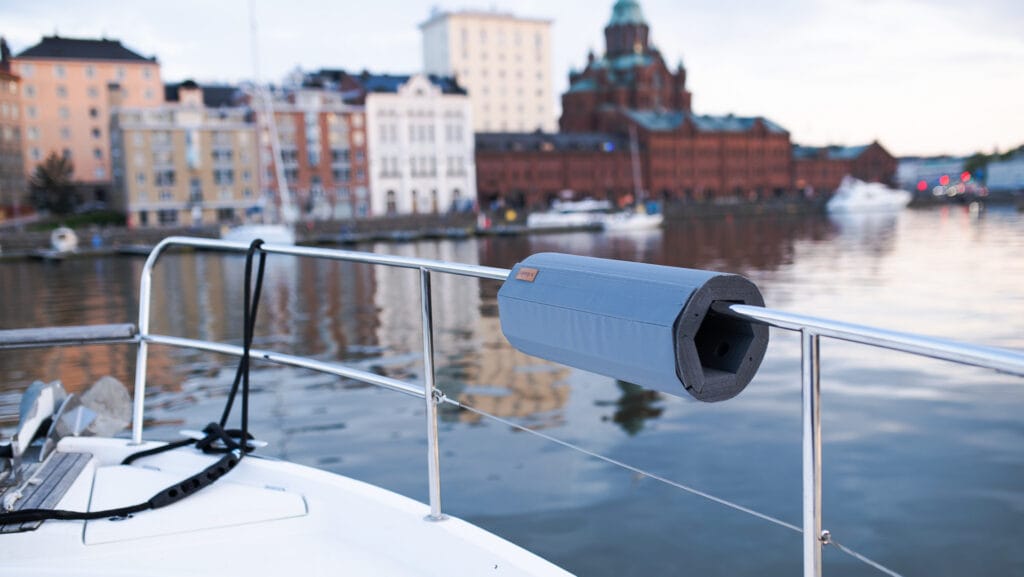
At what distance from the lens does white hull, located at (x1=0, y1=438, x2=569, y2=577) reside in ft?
8.88

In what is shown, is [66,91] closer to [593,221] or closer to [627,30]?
[593,221]

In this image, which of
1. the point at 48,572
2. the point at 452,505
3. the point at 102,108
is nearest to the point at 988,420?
the point at 452,505

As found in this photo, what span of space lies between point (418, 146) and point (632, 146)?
28178 millimetres

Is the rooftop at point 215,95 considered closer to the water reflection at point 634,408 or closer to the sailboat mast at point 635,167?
the sailboat mast at point 635,167

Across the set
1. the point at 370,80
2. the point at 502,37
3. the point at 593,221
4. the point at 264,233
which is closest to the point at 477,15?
the point at 502,37

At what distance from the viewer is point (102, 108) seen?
83.3 meters

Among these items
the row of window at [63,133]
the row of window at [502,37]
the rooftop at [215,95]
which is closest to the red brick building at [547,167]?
the row of window at [502,37]

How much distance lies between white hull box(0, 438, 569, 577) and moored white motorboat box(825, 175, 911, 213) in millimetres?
113738

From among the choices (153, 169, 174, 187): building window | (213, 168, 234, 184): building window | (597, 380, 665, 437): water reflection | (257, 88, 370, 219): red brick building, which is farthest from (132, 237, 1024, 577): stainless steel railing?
(213, 168, 234, 184): building window

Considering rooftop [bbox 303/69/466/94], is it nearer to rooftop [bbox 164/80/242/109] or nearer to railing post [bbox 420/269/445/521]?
rooftop [bbox 164/80/242/109]

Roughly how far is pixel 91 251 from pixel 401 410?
49.6m

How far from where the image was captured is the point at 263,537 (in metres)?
2.95

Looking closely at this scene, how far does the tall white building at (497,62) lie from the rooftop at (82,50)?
41.0 m

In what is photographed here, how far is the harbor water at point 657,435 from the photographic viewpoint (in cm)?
649
